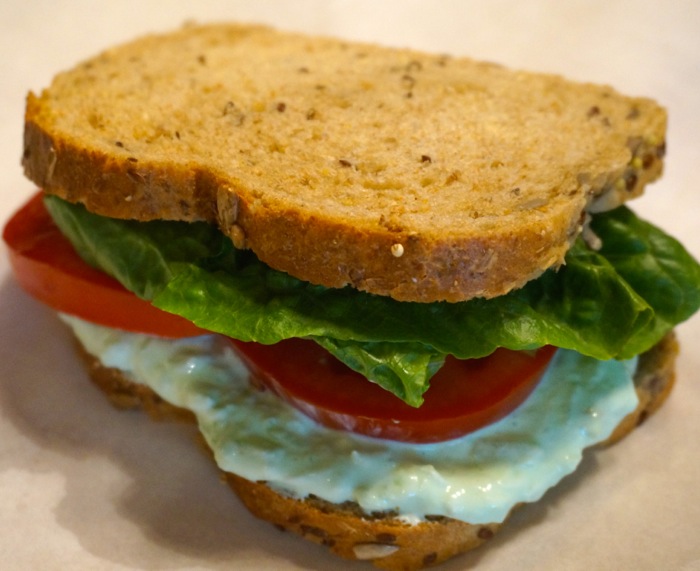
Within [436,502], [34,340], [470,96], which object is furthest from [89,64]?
[436,502]

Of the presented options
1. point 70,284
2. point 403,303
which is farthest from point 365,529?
point 70,284

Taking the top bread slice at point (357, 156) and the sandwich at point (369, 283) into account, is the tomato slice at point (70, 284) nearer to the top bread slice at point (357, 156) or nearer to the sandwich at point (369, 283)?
the sandwich at point (369, 283)

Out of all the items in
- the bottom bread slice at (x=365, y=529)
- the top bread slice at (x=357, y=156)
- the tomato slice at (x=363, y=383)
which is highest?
the top bread slice at (x=357, y=156)

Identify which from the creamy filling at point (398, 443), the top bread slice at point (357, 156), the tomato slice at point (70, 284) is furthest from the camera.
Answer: the tomato slice at point (70, 284)

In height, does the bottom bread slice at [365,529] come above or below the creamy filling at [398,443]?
below

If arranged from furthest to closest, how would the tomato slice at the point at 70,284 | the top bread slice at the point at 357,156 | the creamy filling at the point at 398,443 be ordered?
1. the tomato slice at the point at 70,284
2. the creamy filling at the point at 398,443
3. the top bread slice at the point at 357,156

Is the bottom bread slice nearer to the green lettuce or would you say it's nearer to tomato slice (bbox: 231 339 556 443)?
tomato slice (bbox: 231 339 556 443)

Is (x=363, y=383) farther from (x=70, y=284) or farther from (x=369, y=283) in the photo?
(x=70, y=284)

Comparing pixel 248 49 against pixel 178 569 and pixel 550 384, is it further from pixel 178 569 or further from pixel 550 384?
pixel 178 569

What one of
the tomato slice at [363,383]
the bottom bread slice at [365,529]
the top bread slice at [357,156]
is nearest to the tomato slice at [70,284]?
the tomato slice at [363,383]
